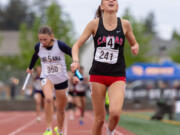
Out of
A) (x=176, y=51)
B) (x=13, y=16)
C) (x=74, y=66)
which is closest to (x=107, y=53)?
(x=74, y=66)

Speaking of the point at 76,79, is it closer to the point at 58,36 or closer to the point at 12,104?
the point at 12,104

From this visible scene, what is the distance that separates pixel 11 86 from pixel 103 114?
25.9 metres

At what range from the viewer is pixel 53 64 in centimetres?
818

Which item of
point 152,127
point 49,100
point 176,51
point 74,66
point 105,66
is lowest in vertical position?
point 176,51

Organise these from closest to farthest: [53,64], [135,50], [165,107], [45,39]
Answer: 1. [135,50]
2. [45,39]
3. [53,64]
4. [165,107]

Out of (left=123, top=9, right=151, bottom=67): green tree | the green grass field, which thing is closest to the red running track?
the green grass field

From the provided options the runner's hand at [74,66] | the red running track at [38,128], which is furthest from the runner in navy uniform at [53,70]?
the red running track at [38,128]

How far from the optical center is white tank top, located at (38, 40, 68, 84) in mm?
8094

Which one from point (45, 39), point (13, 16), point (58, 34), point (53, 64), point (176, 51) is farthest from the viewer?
point (13, 16)

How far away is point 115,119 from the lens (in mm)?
5762

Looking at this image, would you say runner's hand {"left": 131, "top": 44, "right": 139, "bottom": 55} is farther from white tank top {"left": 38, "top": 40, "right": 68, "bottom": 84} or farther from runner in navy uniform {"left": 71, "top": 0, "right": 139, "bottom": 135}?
white tank top {"left": 38, "top": 40, "right": 68, "bottom": 84}

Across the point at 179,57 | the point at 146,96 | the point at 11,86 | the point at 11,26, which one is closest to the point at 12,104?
the point at 11,86

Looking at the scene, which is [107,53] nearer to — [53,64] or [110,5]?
[110,5]

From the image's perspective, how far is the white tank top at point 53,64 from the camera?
8.09 meters
